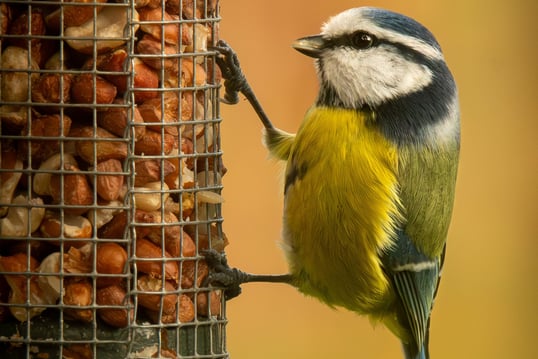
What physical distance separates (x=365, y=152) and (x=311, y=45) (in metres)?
0.29

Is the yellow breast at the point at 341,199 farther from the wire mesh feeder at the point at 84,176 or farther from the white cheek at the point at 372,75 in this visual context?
the wire mesh feeder at the point at 84,176

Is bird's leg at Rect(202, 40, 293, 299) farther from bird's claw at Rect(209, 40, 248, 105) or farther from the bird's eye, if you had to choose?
the bird's eye

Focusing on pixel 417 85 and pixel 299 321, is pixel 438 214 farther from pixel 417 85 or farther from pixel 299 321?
pixel 299 321

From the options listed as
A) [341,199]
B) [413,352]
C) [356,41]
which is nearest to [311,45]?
[356,41]

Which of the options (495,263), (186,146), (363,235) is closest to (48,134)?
(186,146)

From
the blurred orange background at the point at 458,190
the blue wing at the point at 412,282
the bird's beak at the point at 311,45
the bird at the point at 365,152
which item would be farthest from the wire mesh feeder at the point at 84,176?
the blurred orange background at the point at 458,190

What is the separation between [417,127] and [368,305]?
0.48 m

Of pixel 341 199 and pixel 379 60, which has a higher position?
pixel 379 60

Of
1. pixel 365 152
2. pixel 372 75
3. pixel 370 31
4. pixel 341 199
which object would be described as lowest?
pixel 341 199

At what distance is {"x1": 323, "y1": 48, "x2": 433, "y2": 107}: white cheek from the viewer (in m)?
2.73

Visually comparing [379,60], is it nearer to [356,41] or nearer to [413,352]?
[356,41]

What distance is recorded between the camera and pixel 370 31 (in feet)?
8.90

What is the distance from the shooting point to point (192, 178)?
2480mm

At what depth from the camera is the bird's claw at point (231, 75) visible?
109 inches
